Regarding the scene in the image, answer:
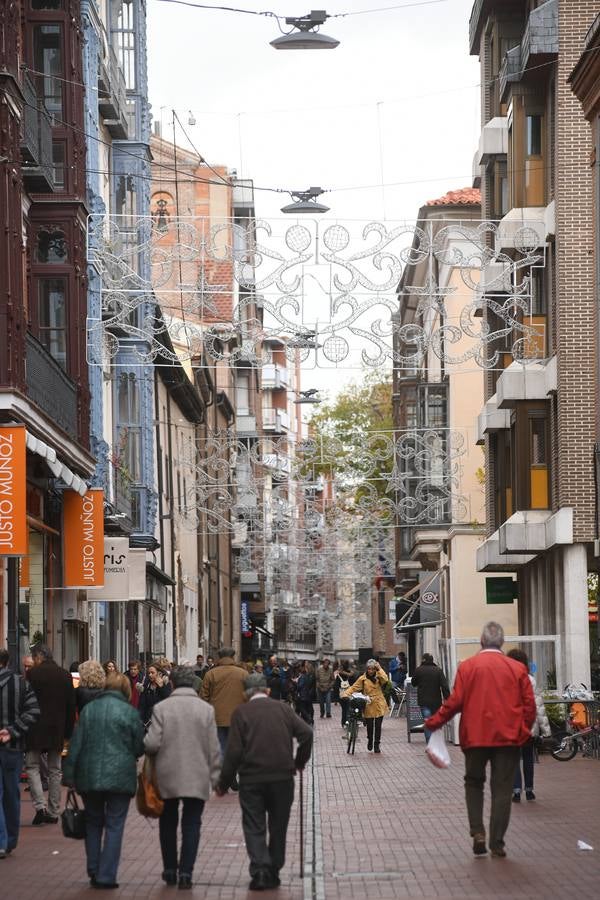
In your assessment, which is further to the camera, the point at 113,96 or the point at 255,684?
the point at 113,96

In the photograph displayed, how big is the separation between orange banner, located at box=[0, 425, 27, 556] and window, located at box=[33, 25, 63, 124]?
9.51 m

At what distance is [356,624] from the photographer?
161 metres

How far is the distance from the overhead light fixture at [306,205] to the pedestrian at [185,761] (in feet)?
47.9

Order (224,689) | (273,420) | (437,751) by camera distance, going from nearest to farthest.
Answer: (437,751) < (224,689) < (273,420)

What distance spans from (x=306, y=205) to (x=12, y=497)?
Answer: 23.1 ft

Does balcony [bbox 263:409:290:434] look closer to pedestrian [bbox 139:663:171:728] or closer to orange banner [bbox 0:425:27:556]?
pedestrian [bbox 139:663:171:728]

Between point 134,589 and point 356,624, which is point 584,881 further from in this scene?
point 356,624

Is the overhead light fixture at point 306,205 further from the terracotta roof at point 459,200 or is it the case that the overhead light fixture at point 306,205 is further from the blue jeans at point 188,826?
the terracotta roof at point 459,200

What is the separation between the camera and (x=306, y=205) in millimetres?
27438

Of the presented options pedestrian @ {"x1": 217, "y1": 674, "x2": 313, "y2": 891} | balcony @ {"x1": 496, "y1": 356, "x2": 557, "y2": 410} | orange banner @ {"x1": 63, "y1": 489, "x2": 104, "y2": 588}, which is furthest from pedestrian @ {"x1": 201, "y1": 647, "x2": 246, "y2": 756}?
balcony @ {"x1": 496, "y1": 356, "x2": 557, "y2": 410}

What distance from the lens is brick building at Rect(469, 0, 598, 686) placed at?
35.0 metres

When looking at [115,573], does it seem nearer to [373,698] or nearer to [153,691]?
[373,698]

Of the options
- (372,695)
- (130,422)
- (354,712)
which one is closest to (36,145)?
(372,695)

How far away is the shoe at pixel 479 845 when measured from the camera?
14664 mm
